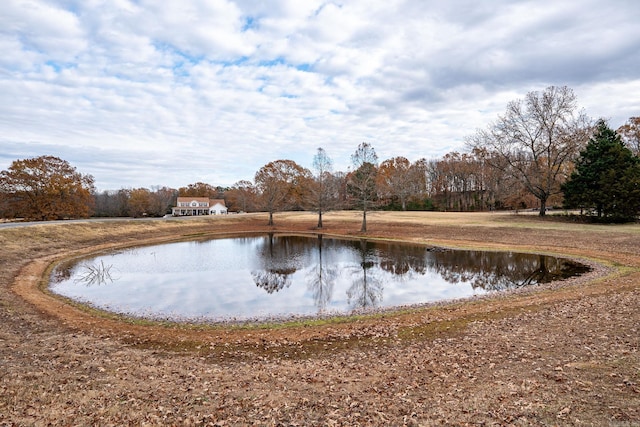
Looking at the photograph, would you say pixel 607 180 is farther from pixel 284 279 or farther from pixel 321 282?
pixel 284 279

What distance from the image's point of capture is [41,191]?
5381 centimetres

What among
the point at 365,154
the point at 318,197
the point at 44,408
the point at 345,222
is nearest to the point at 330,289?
the point at 44,408

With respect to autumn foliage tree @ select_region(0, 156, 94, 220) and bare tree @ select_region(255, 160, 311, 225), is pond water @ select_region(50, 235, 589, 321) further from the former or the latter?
bare tree @ select_region(255, 160, 311, 225)

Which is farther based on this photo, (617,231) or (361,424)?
(617,231)

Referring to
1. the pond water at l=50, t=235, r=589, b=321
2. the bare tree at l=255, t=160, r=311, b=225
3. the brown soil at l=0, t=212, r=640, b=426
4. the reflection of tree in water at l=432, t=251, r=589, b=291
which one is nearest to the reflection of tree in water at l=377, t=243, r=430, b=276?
the pond water at l=50, t=235, r=589, b=321

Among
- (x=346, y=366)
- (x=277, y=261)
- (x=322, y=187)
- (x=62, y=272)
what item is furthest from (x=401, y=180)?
(x=346, y=366)

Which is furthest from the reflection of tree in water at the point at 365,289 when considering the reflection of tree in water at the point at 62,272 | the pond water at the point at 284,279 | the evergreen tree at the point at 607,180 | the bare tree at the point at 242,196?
the bare tree at the point at 242,196

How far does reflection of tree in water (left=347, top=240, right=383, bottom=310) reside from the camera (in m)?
15.0

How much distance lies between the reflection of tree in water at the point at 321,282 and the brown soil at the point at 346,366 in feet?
11.3

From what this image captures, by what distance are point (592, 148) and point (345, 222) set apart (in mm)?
29733

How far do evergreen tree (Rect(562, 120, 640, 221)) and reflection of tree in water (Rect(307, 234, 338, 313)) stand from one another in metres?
29.5

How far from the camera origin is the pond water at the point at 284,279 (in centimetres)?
1468

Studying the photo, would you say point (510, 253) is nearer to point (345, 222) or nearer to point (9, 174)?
point (345, 222)

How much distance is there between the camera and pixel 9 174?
51438mm
